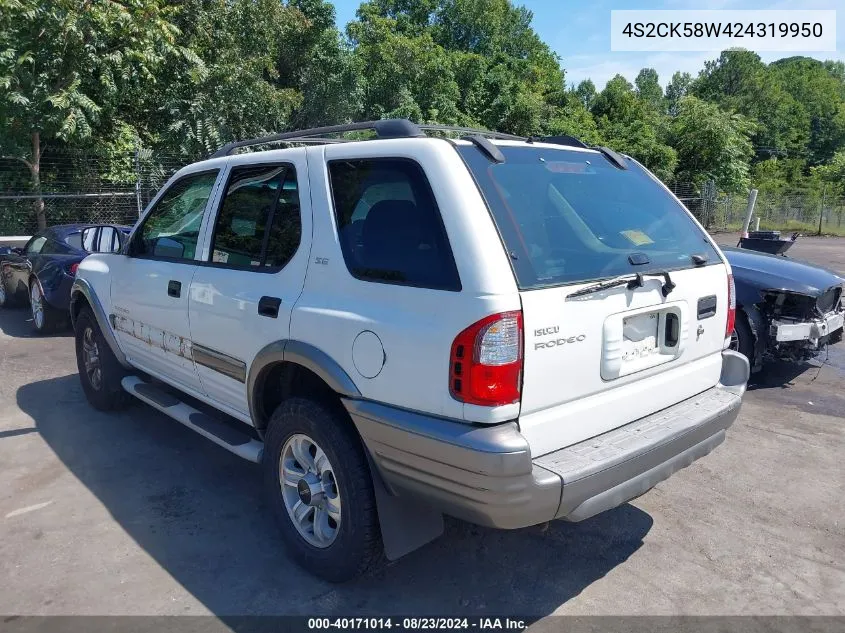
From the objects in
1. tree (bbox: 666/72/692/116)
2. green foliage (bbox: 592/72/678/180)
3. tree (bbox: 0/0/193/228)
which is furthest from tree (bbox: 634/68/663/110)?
tree (bbox: 0/0/193/228)

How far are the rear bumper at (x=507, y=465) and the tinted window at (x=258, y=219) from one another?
1011 mm

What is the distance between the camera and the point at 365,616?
2.95 meters

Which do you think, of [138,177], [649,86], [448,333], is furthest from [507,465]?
[649,86]

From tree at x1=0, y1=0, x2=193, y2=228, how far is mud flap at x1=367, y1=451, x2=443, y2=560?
12615 mm

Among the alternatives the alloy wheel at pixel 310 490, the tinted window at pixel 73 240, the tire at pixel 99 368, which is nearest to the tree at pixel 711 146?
the tinted window at pixel 73 240

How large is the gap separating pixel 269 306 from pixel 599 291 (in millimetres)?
1548

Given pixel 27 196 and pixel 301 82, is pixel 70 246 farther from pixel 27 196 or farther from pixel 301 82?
pixel 301 82

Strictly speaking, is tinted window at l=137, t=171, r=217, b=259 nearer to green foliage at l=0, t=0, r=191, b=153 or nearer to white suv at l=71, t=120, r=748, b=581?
white suv at l=71, t=120, r=748, b=581

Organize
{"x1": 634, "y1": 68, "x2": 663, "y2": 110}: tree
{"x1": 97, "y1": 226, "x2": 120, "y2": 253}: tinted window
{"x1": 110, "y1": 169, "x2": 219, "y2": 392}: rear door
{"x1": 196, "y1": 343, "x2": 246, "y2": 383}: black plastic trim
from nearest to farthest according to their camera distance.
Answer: {"x1": 196, "y1": 343, "x2": 246, "y2": 383}: black plastic trim < {"x1": 110, "y1": 169, "x2": 219, "y2": 392}: rear door < {"x1": 97, "y1": 226, "x2": 120, "y2": 253}: tinted window < {"x1": 634, "y1": 68, "x2": 663, "y2": 110}: tree

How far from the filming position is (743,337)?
5.90 metres

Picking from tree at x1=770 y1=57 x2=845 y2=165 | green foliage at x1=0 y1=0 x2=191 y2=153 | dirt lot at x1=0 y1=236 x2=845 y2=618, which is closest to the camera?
dirt lot at x1=0 y1=236 x2=845 y2=618

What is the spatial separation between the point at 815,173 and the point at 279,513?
41.8 meters

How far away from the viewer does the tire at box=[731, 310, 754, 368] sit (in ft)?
19.3

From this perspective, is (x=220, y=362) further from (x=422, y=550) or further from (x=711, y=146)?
(x=711, y=146)
